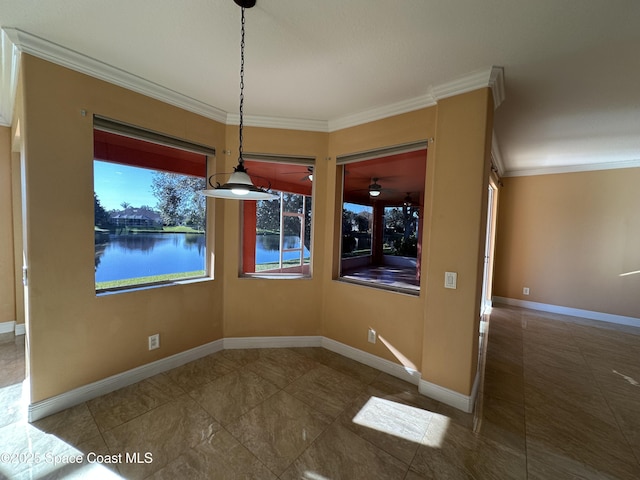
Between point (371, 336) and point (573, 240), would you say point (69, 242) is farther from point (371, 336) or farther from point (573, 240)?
point (573, 240)

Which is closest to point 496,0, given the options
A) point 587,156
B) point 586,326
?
point 587,156

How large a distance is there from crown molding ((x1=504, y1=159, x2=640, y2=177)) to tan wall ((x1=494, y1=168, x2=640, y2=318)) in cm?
7

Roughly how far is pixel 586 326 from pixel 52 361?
6.39 metres

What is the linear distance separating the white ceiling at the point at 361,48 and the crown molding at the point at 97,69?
3cm

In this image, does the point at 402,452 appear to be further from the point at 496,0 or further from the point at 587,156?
the point at 587,156

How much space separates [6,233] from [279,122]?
3485mm

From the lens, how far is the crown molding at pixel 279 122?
282cm

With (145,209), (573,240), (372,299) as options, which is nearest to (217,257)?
(145,209)

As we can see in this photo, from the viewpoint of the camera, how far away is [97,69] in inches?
78.5

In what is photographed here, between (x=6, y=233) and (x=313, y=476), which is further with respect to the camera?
(x=6, y=233)

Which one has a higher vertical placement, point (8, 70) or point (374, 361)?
point (8, 70)

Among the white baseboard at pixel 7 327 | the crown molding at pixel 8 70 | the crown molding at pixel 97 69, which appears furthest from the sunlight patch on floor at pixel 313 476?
the white baseboard at pixel 7 327

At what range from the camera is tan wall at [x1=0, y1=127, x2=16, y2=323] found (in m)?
3.04

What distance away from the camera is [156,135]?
2375mm
